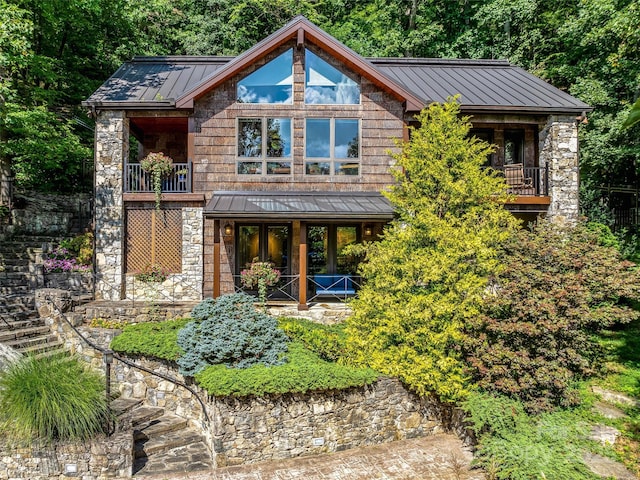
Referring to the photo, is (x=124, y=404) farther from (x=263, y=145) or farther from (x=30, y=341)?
(x=263, y=145)

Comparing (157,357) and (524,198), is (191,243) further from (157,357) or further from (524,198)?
(524,198)

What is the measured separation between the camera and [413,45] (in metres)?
21.7

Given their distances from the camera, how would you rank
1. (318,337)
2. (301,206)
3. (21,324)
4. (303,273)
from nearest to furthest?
(318,337) → (21,324) → (303,273) → (301,206)

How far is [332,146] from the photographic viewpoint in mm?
12492

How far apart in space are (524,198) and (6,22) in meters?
15.4

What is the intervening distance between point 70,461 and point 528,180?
1428 centimetres

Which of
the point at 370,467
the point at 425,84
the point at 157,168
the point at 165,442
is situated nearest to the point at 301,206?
the point at 157,168

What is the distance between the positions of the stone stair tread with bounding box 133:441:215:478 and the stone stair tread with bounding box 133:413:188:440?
51 centimetres

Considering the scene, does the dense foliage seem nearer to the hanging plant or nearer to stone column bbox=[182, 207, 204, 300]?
stone column bbox=[182, 207, 204, 300]

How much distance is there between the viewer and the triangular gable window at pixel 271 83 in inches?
484

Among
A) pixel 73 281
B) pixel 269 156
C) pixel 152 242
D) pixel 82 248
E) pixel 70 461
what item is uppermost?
pixel 269 156

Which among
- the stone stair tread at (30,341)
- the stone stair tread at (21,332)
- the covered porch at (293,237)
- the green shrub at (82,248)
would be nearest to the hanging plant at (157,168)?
the covered porch at (293,237)

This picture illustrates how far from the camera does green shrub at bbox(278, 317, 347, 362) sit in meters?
8.42

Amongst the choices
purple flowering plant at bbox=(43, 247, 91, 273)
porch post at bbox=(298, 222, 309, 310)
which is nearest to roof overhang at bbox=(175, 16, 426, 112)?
porch post at bbox=(298, 222, 309, 310)
